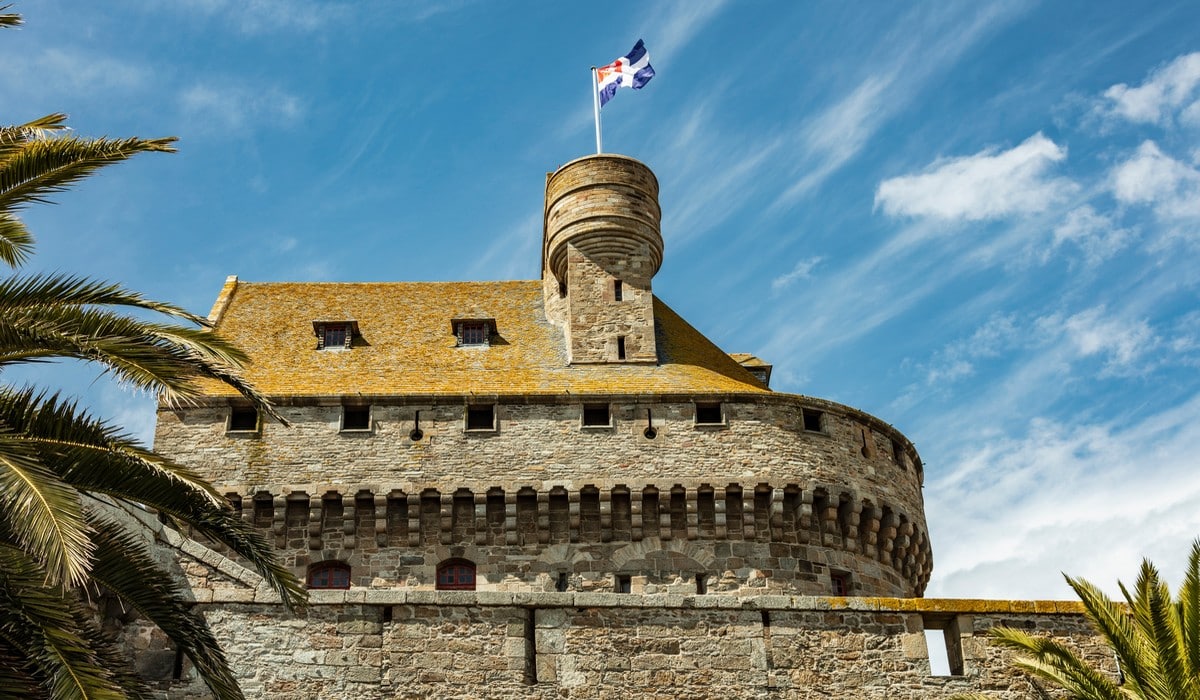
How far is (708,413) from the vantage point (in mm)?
25156

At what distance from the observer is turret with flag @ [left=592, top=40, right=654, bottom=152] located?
3167 centimetres

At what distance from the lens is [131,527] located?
548 inches

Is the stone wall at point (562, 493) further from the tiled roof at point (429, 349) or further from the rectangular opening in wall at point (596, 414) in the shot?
the tiled roof at point (429, 349)

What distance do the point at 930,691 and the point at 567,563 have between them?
425 inches

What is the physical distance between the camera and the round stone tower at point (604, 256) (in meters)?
27.4

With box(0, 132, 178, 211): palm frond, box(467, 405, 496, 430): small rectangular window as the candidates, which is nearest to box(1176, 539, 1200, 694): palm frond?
box(0, 132, 178, 211): palm frond

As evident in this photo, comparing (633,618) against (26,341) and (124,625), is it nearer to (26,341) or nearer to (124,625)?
(124,625)

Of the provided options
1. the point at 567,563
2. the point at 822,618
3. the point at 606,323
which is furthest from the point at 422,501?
the point at 822,618

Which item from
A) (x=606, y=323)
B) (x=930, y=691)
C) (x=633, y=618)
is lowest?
(x=930, y=691)

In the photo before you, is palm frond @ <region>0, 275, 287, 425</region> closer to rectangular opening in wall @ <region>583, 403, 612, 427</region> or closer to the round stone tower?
rectangular opening in wall @ <region>583, 403, 612, 427</region>

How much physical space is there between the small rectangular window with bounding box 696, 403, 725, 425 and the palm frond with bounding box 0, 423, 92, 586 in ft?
53.6

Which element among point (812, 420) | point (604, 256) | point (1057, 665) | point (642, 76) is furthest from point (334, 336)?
point (1057, 665)

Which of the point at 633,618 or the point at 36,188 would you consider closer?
the point at 36,188

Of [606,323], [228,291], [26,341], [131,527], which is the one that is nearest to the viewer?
[26,341]
